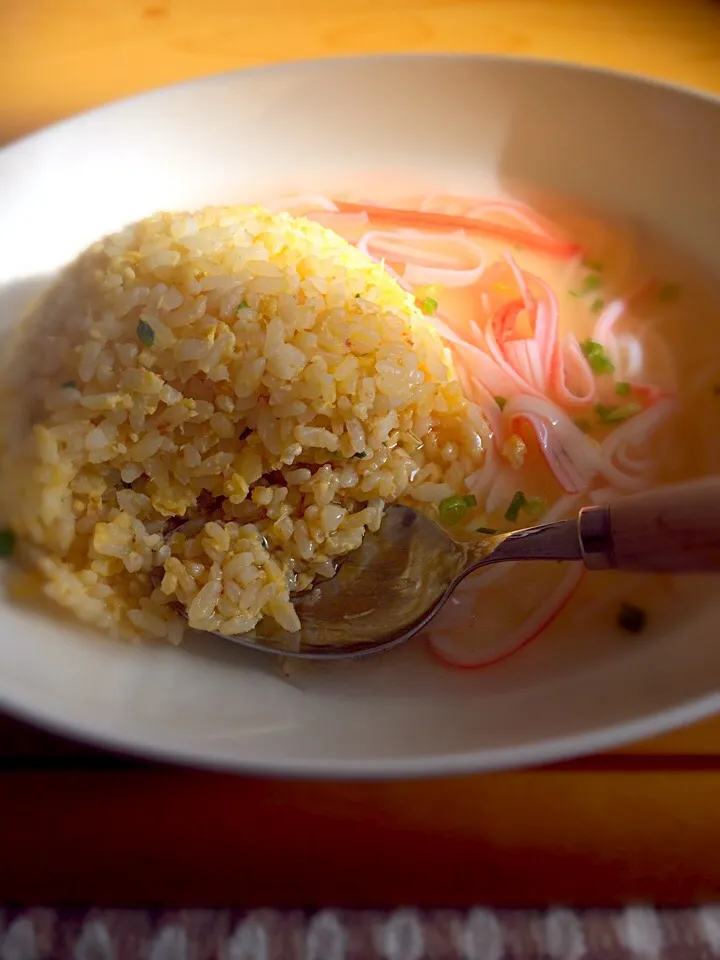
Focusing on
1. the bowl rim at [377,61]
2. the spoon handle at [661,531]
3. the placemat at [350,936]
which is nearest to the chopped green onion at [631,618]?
the spoon handle at [661,531]

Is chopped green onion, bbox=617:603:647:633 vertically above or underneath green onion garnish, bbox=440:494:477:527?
underneath

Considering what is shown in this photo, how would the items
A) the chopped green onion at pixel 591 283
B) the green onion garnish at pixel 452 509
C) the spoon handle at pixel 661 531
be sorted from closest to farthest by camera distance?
1. the spoon handle at pixel 661 531
2. the green onion garnish at pixel 452 509
3. the chopped green onion at pixel 591 283

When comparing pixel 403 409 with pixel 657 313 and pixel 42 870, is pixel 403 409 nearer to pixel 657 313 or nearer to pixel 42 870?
pixel 657 313

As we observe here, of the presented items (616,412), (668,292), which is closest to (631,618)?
(616,412)

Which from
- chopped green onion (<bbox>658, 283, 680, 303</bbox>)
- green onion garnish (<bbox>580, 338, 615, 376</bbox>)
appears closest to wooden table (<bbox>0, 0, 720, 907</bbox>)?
green onion garnish (<bbox>580, 338, 615, 376</bbox>)

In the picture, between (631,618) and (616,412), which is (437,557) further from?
(616,412)

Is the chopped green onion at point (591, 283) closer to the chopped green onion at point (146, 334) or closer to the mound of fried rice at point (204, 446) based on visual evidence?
the mound of fried rice at point (204, 446)

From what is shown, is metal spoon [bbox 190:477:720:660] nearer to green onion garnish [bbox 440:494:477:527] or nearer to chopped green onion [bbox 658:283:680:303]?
green onion garnish [bbox 440:494:477:527]
